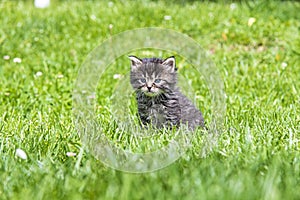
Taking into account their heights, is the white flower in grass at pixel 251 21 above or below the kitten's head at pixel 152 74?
above

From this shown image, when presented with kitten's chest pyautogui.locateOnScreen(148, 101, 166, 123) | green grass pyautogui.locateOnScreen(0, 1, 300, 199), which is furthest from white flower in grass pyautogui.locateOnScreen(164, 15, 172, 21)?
kitten's chest pyautogui.locateOnScreen(148, 101, 166, 123)

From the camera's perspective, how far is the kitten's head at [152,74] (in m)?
3.54

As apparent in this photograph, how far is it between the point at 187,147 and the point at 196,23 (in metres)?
4.80

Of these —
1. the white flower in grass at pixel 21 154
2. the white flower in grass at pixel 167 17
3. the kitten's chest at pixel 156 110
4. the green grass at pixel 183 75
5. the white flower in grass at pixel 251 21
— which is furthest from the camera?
the white flower in grass at pixel 167 17

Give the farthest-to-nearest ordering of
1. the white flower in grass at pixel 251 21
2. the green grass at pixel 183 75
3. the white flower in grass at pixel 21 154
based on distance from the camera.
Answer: the white flower in grass at pixel 251 21
the white flower in grass at pixel 21 154
the green grass at pixel 183 75

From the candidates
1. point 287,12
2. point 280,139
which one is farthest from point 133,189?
point 287,12

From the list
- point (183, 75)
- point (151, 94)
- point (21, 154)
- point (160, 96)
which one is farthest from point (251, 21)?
point (21, 154)

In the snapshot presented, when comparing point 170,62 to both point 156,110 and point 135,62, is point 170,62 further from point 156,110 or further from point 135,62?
point 156,110

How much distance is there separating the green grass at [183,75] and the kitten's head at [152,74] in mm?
548

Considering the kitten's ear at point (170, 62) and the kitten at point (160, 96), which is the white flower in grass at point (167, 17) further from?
the kitten's ear at point (170, 62)

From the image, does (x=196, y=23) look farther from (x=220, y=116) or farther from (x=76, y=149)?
(x=76, y=149)

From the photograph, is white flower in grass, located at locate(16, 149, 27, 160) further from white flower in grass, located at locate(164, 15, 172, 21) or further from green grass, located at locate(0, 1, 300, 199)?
white flower in grass, located at locate(164, 15, 172, 21)

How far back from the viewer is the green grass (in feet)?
7.93

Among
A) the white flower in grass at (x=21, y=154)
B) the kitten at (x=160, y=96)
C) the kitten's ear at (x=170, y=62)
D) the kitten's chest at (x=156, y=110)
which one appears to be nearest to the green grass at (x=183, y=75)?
the white flower in grass at (x=21, y=154)
